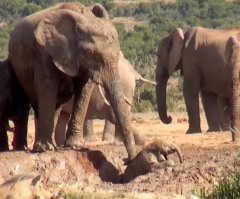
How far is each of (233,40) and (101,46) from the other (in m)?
6.98

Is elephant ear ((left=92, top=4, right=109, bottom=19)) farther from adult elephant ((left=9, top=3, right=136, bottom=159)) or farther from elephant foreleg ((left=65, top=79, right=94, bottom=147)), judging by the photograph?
elephant foreleg ((left=65, top=79, right=94, bottom=147))

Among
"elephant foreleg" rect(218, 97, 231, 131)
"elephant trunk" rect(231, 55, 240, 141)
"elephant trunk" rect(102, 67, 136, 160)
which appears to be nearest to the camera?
"elephant trunk" rect(102, 67, 136, 160)

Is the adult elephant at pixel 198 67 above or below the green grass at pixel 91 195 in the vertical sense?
above

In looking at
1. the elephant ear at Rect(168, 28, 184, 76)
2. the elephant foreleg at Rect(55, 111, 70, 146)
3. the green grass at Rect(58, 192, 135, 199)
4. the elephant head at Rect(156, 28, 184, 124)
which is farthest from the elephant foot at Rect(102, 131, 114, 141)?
the green grass at Rect(58, 192, 135, 199)

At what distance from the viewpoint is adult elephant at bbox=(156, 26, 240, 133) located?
2031cm

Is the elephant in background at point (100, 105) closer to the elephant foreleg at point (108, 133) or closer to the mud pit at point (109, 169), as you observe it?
the elephant foreleg at point (108, 133)

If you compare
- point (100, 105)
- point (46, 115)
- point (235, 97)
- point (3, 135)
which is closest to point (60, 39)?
point (46, 115)

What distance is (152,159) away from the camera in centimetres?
1177

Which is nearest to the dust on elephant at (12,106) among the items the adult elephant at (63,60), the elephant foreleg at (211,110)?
the adult elephant at (63,60)

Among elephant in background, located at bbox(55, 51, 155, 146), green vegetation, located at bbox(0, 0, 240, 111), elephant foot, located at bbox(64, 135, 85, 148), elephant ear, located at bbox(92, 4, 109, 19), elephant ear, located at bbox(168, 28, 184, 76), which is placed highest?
green vegetation, located at bbox(0, 0, 240, 111)

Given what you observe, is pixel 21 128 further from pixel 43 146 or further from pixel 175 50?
pixel 175 50

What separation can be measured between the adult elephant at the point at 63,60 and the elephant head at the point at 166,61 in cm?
743

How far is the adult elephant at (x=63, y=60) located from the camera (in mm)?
12500

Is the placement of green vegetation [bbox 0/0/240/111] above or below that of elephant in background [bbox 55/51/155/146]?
above
